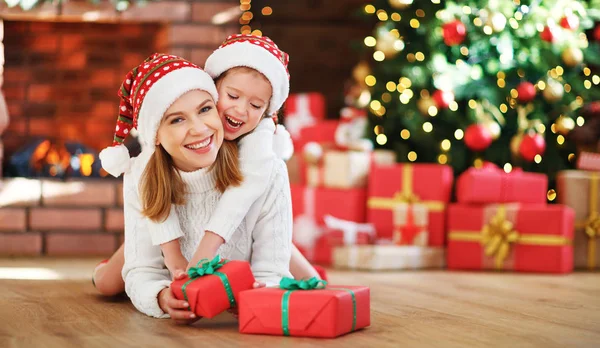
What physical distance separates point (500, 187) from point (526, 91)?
382mm

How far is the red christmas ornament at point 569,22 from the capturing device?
10.2 feet

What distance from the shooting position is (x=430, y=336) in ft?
5.28

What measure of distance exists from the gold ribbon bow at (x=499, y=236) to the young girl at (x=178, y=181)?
3.88ft

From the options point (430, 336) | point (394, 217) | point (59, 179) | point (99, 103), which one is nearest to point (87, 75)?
point (99, 103)

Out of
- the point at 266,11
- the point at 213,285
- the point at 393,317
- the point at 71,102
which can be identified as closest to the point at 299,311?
the point at 213,285

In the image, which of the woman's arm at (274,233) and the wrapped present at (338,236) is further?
the wrapped present at (338,236)

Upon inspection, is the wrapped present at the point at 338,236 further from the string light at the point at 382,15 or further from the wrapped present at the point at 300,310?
the wrapped present at the point at 300,310

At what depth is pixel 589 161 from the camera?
3098 millimetres

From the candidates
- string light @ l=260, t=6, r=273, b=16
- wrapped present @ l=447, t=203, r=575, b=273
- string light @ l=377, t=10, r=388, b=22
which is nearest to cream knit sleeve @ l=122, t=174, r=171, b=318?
wrapped present @ l=447, t=203, r=575, b=273

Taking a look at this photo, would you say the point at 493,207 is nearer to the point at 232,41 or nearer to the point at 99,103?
the point at 232,41

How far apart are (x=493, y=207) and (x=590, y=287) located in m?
0.53

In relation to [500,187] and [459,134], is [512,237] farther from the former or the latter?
[459,134]

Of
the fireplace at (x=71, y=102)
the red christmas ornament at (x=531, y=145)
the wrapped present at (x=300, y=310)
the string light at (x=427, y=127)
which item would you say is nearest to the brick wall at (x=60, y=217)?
the fireplace at (x=71, y=102)

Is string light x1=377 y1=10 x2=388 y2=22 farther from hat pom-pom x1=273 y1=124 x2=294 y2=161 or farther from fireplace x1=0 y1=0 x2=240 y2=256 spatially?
hat pom-pom x1=273 y1=124 x2=294 y2=161
